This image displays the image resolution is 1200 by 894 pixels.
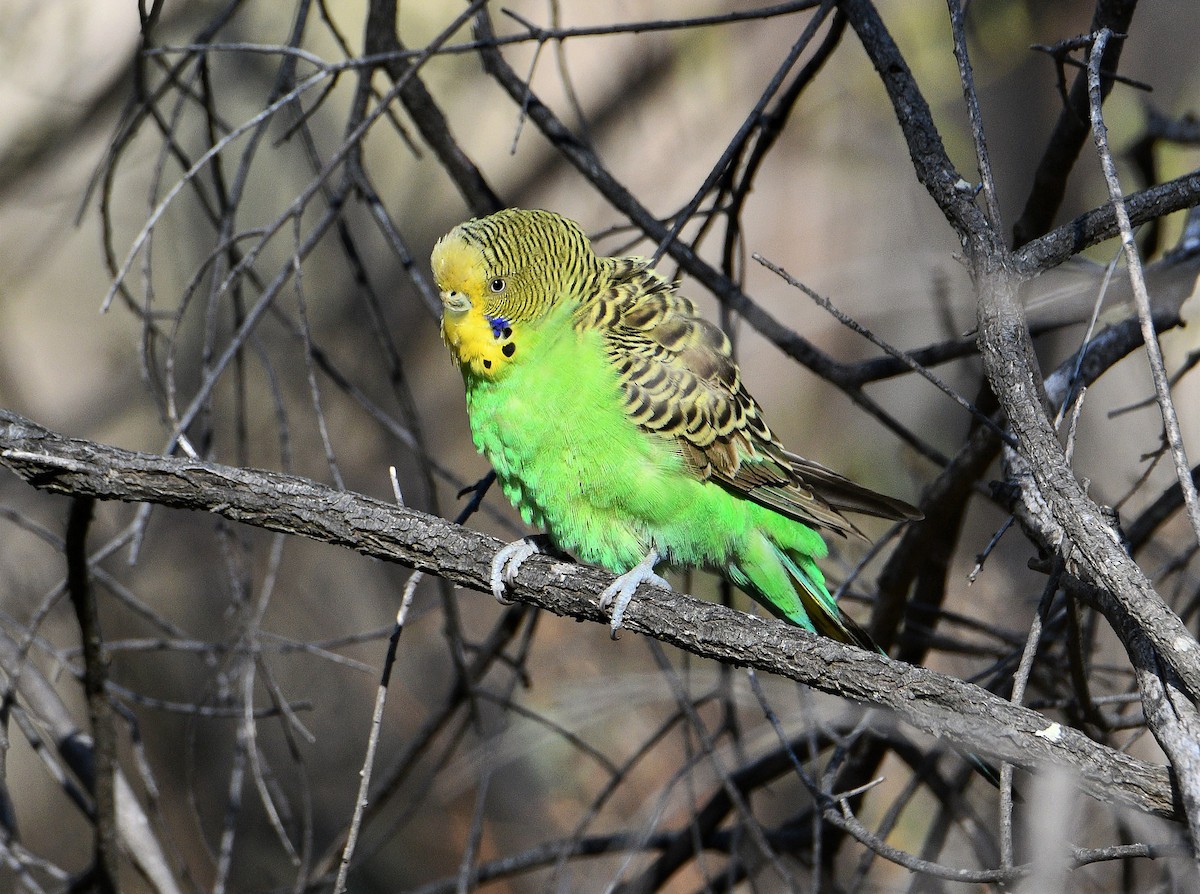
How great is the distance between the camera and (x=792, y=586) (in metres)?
3.10

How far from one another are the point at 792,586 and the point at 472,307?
125cm

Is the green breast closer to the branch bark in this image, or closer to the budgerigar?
the budgerigar

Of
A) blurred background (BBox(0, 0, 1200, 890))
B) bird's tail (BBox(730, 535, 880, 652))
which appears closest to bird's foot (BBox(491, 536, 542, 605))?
bird's tail (BBox(730, 535, 880, 652))

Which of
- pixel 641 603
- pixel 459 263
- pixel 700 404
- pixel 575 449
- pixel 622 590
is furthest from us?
pixel 700 404

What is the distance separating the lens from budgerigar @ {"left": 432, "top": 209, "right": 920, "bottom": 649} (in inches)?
109

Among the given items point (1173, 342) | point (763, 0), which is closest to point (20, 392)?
point (763, 0)

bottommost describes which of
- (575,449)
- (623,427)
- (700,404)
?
(575,449)

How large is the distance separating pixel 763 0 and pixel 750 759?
206 inches

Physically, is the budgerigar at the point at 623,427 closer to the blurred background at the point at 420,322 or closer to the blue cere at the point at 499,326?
the blue cere at the point at 499,326

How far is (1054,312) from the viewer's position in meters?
3.21

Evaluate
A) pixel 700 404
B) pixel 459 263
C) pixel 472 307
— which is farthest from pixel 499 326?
pixel 700 404

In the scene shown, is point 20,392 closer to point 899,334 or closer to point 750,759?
point 750,759

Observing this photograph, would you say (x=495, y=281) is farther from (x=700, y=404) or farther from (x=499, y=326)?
(x=700, y=404)

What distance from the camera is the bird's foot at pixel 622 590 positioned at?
7.80 feet
